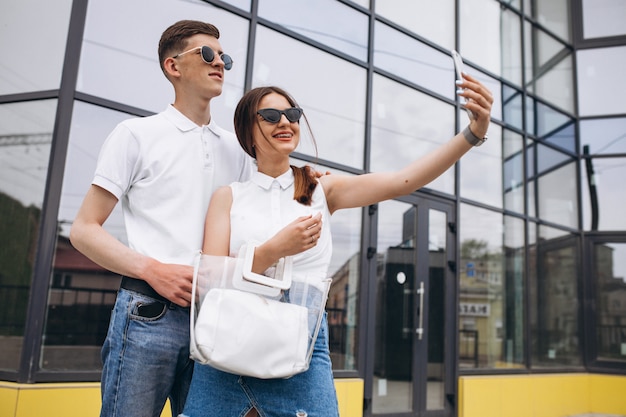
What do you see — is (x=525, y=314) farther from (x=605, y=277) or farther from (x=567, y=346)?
(x=605, y=277)

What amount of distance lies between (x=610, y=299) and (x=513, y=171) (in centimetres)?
249

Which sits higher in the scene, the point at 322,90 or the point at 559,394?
the point at 322,90

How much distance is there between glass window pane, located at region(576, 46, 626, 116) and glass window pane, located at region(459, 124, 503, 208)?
221 centimetres

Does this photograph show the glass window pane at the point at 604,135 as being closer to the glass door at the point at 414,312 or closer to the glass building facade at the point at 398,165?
the glass building facade at the point at 398,165

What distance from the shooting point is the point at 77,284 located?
404cm

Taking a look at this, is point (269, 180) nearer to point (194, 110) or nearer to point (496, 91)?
point (194, 110)

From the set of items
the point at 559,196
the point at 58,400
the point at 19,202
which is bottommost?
the point at 58,400

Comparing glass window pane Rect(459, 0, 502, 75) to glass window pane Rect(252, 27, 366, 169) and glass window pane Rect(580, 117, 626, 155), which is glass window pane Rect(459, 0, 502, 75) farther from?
glass window pane Rect(252, 27, 366, 169)

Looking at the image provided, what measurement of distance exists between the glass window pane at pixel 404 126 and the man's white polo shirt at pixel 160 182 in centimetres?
459

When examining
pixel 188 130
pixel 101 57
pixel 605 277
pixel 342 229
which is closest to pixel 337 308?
pixel 342 229

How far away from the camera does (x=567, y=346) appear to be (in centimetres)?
825

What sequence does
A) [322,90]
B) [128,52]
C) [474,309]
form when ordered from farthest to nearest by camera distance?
[474,309] < [322,90] < [128,52]

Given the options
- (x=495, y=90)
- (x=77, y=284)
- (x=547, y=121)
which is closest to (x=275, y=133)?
(x=77, y=284)

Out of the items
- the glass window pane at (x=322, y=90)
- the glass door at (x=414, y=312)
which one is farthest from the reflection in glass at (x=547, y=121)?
the glass window pane at (x=322, y=90)
